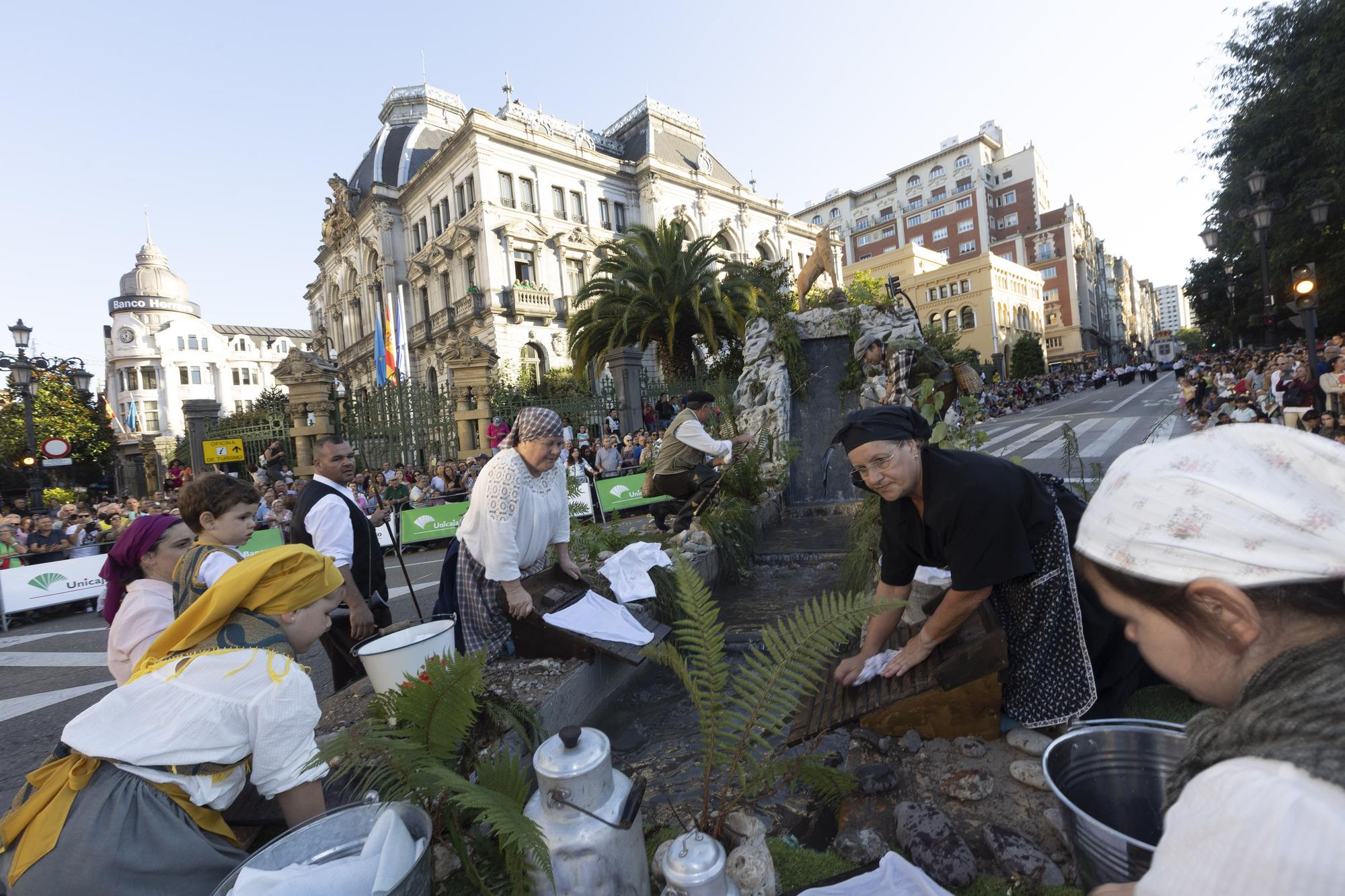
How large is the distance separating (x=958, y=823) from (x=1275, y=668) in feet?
5.37

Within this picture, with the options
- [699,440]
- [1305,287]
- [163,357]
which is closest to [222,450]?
[699,440]

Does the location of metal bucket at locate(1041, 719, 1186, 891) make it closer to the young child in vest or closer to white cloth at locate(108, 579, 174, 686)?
the young child in vest

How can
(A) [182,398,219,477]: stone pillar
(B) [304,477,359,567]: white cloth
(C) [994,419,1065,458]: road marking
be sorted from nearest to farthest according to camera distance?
(B) [304,477,359,567]: white cloth < (C) [994,419,1065,458]: road marking < (A) [182,398,219,477]: stone pillar

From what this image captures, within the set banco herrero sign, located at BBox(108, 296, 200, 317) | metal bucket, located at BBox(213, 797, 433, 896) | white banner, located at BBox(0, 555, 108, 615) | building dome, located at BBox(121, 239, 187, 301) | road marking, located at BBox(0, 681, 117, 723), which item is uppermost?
building dome, located at BBox(121, 239, 187, 301)

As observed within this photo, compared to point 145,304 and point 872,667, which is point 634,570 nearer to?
point 872,667

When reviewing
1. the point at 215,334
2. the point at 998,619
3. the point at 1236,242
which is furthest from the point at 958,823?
the point at 215,334

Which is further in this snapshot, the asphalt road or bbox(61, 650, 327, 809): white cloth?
the asphalt road

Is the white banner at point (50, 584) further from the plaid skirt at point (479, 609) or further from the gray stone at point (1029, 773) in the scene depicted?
the gray stone at point (1029, 773)

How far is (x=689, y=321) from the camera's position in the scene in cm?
2130

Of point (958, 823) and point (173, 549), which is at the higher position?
point (173, 549)

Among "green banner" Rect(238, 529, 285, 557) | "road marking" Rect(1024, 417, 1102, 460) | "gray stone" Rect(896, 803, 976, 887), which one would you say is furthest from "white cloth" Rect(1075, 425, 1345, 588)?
"green banner" Rect(238, 529, 285, 557)

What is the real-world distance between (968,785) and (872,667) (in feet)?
1.97

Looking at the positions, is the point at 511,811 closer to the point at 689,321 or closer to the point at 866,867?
the point at 866,867

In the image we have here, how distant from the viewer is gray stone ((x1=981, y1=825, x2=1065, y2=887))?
1875 mm
